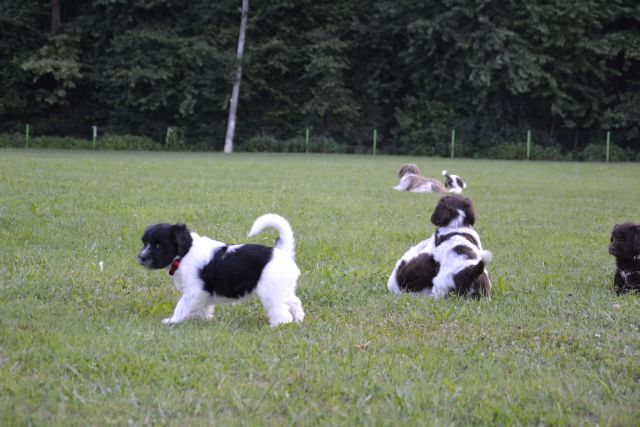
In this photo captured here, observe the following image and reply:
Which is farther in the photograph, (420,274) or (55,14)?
(55,14)

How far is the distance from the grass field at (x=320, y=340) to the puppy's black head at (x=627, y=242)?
434mm

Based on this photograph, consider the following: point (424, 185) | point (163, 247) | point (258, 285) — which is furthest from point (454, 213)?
point (424, 185)

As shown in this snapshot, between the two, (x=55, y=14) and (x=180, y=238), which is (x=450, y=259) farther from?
(x=55, y=14)

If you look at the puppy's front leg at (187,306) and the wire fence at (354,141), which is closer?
the puppy's front leg at (187,306)

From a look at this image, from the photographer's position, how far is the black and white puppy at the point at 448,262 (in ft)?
21.2

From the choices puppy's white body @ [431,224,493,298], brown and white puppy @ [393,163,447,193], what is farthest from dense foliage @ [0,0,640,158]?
puppy's white body @ [431,224,493,298]

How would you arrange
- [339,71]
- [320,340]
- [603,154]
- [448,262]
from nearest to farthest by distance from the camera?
[320,340] < [448,262] < [603,154] < [339,71]

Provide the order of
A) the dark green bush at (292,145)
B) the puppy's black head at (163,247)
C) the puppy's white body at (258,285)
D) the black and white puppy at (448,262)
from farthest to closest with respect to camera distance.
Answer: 1. the dark green bush at (292,145)
2. the black and white puppy at (448,262)
3. the puppy's black head at (163,247)
4. the puppy's white body at (258,285)

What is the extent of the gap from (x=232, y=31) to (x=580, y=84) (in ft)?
70.3

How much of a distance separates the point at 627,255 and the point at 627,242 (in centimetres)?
13

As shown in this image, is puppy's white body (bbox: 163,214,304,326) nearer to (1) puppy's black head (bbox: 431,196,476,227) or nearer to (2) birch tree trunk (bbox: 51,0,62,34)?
(1) puppy's black head (bbox: 431,196,476,227)

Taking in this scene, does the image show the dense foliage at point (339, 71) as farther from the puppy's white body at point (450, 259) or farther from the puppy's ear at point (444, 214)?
the puppy's white body at point (450, 259)

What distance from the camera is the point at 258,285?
5.45m

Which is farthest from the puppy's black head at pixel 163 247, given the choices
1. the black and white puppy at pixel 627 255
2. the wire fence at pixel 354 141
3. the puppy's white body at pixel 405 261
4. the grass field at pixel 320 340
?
the wire fence at pixel 354 141
